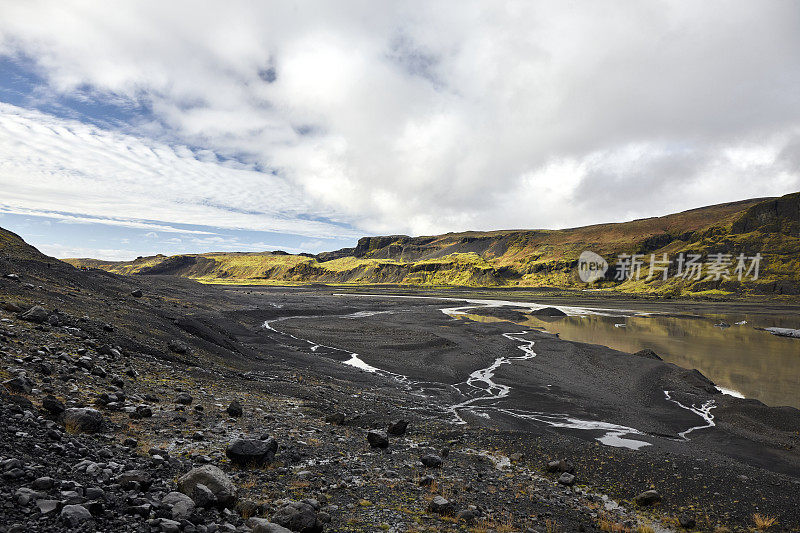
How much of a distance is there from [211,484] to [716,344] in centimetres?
5693

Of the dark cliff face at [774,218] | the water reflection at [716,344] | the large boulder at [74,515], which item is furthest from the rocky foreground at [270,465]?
the dark cliff face at [774,218]

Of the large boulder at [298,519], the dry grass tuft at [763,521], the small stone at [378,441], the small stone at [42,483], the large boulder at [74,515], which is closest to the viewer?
the large boulder at [74,515]

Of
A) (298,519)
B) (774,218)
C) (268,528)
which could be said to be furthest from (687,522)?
(774,218)

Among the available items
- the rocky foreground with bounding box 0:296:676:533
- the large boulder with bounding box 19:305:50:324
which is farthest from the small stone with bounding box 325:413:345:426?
the large boulder with bounding box 19:305:50:324

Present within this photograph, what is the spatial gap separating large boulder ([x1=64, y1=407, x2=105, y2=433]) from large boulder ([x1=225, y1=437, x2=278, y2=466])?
9.10ft

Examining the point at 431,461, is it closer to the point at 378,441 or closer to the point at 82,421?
the point at 378,441

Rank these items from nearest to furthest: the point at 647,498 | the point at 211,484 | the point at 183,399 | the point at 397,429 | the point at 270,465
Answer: the point at 211,484 < the point at 270,465 < the point at 647,498 < the point at 183,399 < the point at 397,429

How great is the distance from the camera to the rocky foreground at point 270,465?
243 inches

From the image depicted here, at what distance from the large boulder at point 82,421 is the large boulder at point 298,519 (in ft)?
15.5

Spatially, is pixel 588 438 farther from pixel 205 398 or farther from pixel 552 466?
pixel 205 398

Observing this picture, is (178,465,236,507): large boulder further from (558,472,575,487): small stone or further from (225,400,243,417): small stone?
(558,472,575,487): small stone

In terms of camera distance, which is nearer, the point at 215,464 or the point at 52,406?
the point at 52,406

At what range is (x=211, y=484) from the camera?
6875 millimetres

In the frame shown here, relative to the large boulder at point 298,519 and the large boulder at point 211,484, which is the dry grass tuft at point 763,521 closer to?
the large boulder at point 298,519
